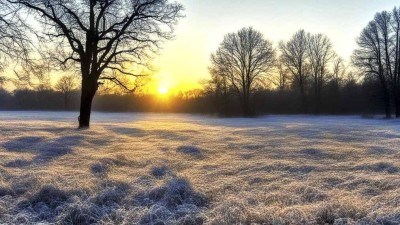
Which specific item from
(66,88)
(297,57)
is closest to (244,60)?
(297,57)

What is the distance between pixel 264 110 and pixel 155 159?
201 ft

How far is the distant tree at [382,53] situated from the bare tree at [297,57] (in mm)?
16887

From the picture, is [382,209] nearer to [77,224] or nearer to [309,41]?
[77,224]

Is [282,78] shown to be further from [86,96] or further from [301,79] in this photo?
[86,96]

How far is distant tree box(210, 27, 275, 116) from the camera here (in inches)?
2325

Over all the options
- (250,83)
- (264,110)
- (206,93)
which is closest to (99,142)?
(250,83)

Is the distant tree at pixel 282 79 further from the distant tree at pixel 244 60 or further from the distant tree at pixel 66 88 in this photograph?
the distant tree at pixel 66 88

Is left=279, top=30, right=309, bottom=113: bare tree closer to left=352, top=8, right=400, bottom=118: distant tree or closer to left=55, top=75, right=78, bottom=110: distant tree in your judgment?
left=352, top=8, right=400, bottom=118: distant tree

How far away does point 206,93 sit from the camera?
225 ft

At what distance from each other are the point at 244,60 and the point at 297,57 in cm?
1353

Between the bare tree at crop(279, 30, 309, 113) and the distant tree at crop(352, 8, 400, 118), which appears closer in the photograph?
the distant tree at crop(352, 8, 400, 118)

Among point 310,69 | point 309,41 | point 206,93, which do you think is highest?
point 309,41

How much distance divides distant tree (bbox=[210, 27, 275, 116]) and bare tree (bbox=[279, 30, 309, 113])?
31.3ft

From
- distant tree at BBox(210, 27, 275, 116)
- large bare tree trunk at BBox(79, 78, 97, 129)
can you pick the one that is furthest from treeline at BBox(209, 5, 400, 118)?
large bare tree trunk at BBox(79, 78, 97, 129)
